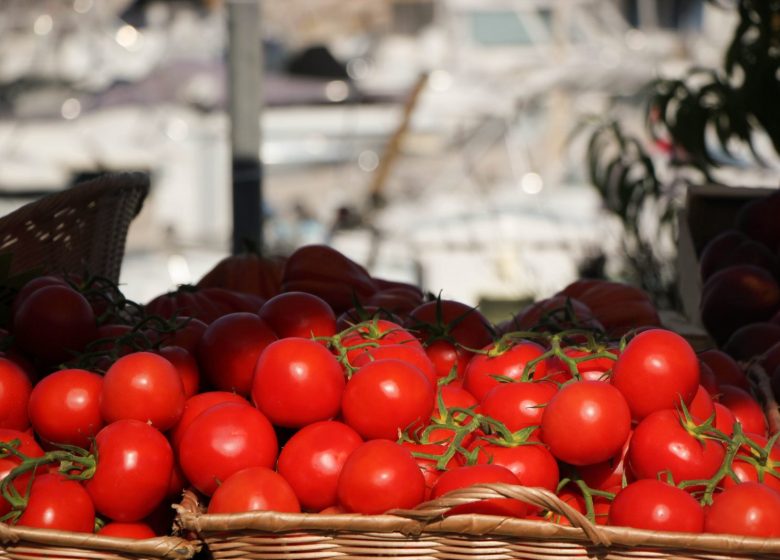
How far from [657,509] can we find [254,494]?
568 millimetres

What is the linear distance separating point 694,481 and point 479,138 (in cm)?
1066

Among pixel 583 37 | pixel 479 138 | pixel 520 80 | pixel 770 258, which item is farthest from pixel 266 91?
pixel 770 258

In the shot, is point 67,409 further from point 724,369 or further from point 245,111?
point 245,111

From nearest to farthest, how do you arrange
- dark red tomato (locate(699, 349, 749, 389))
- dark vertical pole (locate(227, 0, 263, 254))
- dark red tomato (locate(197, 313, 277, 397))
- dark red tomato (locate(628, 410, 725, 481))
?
dark red tomato (locate(628, 410, 725, 481)), dark red tomato (locate(197, 313, 277, 397)), dark red tomato (locate(699, 349, 749, 389)), dark vertical pole (locate(227, 0, 263, 254))

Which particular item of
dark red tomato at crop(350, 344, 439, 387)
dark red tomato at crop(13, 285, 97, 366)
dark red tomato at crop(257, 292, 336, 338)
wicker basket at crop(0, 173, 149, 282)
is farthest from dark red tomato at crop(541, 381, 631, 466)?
wicker basket at crop(0, 173, 149, 282)

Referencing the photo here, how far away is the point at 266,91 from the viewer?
1186 centimetres

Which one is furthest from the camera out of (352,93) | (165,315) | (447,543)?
(352,93)

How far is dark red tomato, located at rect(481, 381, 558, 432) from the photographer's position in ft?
5.58

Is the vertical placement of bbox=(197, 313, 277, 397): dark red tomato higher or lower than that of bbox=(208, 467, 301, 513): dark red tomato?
higher

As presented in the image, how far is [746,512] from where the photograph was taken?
149 cm

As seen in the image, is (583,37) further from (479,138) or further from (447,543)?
(447,543)

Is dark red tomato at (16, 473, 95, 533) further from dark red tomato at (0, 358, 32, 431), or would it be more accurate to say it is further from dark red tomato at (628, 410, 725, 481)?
dark red tomato at (628, 410, 725, 481)

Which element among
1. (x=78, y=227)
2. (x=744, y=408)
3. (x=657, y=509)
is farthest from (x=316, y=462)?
(x=78, y=227)

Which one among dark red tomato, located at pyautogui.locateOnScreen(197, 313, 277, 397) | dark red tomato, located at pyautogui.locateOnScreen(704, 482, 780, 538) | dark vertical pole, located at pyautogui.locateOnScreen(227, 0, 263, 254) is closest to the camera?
dark red tomato, located at pyautogui.locateOnScreen(704, 482, 780, 538)
